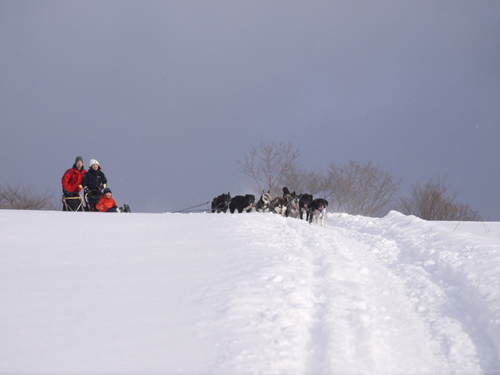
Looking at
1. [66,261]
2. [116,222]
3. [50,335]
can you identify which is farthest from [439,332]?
[116,222]

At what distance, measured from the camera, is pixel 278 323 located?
3.30 metres

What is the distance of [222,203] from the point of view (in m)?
14.0

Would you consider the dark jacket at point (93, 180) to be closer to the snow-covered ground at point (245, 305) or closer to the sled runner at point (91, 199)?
the sled runner at point (91, 199)

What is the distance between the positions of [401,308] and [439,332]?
50 cm

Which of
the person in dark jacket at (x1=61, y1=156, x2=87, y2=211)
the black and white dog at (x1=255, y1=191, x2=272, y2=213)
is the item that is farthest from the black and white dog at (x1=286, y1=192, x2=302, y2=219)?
the person in dark jacket at (x1=61, y1=156, x2=87, y2=211)

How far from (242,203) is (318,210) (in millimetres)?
3203

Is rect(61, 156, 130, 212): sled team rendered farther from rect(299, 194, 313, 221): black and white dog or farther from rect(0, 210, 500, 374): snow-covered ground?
rect(299, 194, 313, 221): black and white dog

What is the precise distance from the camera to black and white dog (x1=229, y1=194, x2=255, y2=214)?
13062mm

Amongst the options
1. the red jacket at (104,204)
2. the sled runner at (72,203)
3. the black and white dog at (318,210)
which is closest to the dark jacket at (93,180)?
the red jacket at (104,204)

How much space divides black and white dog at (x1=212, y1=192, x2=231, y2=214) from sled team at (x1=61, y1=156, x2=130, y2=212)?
4118mm

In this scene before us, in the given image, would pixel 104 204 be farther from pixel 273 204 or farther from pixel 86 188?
pixel 273 204

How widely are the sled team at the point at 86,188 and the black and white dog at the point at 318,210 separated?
6.57m

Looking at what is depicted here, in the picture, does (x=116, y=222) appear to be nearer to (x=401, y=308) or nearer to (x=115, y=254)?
(x=115, y=254)

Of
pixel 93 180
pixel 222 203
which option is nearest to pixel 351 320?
pixel 93 180
